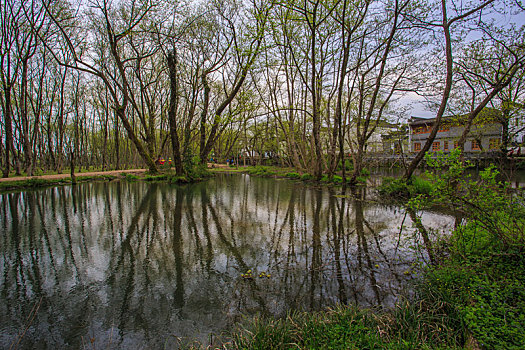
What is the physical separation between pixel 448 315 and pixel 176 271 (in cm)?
357

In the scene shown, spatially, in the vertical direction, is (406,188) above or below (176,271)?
above

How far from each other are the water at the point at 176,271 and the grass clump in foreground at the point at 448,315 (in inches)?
21.1

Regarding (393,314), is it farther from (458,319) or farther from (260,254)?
(260,254)

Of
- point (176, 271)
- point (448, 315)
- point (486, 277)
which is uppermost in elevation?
point (486, 277)

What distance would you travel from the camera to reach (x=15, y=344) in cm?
240

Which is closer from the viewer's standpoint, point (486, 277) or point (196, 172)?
point (486, 277)

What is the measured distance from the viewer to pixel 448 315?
8.33ft

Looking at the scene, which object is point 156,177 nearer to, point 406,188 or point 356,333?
point 406,188

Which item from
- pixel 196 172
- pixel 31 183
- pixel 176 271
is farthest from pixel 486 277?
pixel 31 183

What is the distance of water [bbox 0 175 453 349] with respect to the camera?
2.70m

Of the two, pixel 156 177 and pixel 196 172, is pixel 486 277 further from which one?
pixel 156 177

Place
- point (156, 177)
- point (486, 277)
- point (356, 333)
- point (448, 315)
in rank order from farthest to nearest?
point (156, 177), point (486, 277), point (448, 315), point (356, 333)

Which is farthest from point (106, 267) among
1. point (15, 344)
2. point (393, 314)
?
point (393, 314)

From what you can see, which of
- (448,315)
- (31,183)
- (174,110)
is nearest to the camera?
(448,315)
